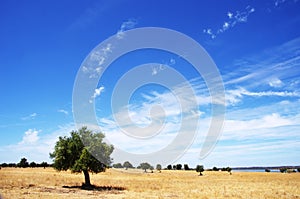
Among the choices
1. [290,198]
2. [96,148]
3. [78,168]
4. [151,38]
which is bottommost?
[290,198]

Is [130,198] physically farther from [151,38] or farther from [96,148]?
[151,38]

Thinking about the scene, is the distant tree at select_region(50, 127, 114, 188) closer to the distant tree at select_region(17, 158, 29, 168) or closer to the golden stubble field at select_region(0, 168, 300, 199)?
the golden stubble field at select_region(0, 168, 300, 199)

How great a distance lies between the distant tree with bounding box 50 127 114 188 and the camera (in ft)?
129

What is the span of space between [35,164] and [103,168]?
13257 centimetres

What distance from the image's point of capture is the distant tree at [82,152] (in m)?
39.3

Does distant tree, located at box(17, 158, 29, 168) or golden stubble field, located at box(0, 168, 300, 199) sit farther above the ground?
distant tree, located at box(17, 158, 29, 168)

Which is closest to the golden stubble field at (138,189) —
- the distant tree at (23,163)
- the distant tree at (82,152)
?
the distant tree at (82,152)

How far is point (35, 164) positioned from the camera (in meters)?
159

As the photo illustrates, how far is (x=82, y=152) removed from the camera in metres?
39.7

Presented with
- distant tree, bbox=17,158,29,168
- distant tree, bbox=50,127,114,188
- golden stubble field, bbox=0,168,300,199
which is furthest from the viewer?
distant tree, bbox=17,158,29,168

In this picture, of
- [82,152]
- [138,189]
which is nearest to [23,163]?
[82,152]

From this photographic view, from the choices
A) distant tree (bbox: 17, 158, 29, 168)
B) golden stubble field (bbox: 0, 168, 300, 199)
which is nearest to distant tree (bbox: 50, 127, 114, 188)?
golden stubble field (bbox: 0, 168, 300, 199)

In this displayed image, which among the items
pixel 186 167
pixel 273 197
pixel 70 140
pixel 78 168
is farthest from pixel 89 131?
pixel 186 167

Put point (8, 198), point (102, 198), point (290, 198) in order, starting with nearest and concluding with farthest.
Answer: point (8, 198)
point (102, 198)
point (290, 198)
